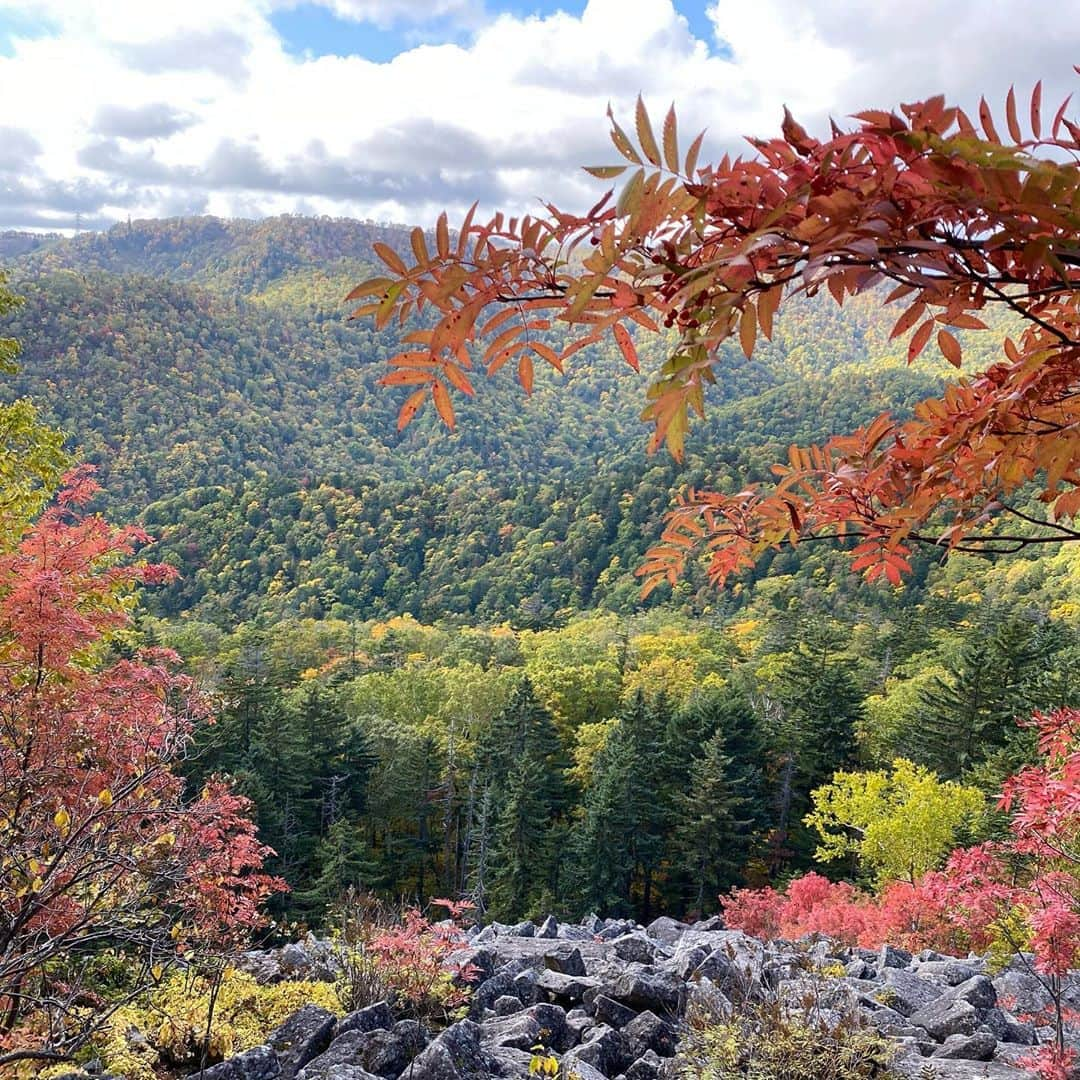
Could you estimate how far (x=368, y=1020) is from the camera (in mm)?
4977

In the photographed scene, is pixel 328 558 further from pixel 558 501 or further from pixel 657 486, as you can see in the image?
pixel 657 486

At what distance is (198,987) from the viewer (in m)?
5.40

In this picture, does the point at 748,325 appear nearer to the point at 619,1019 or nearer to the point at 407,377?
the point at 407,377

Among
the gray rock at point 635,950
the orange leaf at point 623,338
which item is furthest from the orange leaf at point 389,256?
the gray rock at point 635,950

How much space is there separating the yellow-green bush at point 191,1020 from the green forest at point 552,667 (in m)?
2.98

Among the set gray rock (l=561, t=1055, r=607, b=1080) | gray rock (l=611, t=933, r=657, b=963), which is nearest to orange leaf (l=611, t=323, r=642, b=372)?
gray rock (l=561, t=1055, r=607, b=1080)

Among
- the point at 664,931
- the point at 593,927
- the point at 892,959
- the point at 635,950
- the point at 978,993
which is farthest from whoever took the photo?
the point at 593,927

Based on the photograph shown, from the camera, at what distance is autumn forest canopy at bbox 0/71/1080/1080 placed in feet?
3.11

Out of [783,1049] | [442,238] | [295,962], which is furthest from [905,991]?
[442,238]

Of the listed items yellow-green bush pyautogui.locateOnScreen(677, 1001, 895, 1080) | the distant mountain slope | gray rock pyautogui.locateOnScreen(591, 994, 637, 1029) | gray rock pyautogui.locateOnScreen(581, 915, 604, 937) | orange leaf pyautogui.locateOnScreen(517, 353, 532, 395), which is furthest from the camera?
the distant mountain slope

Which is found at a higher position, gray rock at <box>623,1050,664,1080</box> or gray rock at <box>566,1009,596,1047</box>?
gray rock at <box>623,1050,664,1080</box>

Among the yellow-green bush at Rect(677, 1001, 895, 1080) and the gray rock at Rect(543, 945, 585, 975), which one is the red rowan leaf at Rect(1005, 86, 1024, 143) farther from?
the gray rock at Rect(543, 945, 585, 975)

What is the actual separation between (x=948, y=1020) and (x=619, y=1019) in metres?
2.02

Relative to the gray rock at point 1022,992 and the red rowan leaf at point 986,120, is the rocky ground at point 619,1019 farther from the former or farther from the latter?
the red rowan leaf at point 986,120
